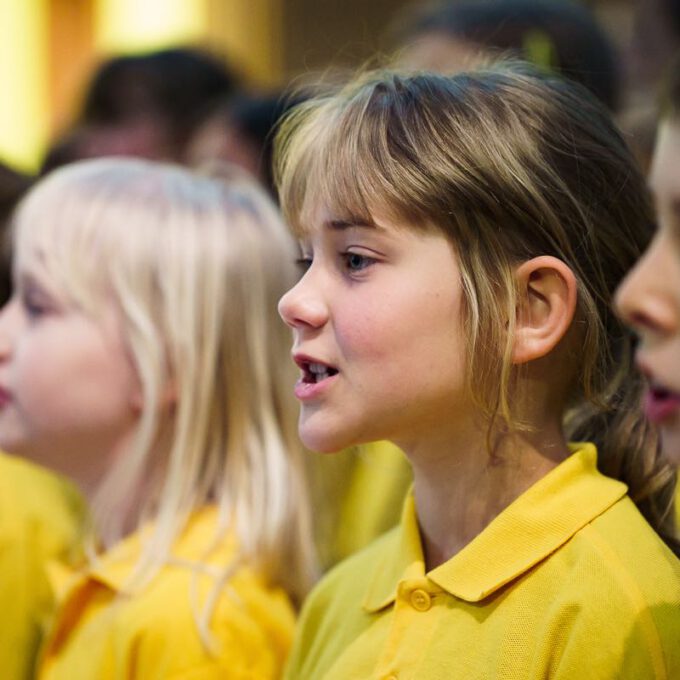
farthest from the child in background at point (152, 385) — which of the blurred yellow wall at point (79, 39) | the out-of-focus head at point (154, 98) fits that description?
the blurred yellow wall at point (79, 39)

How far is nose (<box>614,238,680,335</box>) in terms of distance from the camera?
2.79 ft

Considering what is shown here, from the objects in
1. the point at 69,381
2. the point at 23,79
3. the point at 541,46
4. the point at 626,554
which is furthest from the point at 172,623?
the point at 23,79

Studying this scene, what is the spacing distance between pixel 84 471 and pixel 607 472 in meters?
0.74

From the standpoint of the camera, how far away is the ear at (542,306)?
3.48ft

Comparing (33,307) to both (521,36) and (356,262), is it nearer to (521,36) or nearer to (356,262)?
(356,262)

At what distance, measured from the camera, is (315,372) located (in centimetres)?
113

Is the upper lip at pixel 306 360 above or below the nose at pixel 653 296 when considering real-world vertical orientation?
below

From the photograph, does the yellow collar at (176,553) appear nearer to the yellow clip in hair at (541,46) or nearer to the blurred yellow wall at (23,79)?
the yellow clip in hair at (541,46)

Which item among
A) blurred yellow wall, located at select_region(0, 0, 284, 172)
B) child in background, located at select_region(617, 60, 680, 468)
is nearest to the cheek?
child in background, located at select_region(617, 60, 680, 468)

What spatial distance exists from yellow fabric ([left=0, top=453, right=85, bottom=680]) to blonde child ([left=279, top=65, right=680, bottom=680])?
0.68 m

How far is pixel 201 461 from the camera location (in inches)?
60.6

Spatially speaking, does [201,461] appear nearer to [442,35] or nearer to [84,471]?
[84,471]

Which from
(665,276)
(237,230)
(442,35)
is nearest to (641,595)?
(665,276)

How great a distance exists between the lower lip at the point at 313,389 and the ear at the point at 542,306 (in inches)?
6.8
